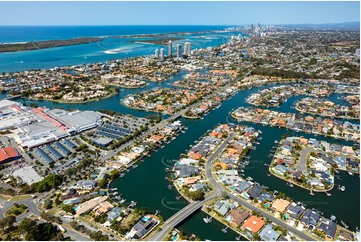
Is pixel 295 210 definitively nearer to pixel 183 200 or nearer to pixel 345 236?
pixel 345 236

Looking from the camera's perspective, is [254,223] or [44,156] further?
[44,156]

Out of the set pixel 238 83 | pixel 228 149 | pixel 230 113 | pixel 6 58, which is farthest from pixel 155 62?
pixel 228 149

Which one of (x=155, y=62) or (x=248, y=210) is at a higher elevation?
(x=155, y=62)

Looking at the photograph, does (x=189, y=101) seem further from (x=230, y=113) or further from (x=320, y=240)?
(x=320, y=240)

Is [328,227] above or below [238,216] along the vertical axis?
below

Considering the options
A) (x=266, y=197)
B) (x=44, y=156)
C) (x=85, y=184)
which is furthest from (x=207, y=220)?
(x=44, y=156)

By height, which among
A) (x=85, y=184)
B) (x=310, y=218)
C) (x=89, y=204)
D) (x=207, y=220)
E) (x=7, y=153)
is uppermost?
(x=7, y=153)

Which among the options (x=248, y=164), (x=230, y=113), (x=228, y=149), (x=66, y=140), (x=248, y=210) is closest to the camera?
(x=248, y=210)
